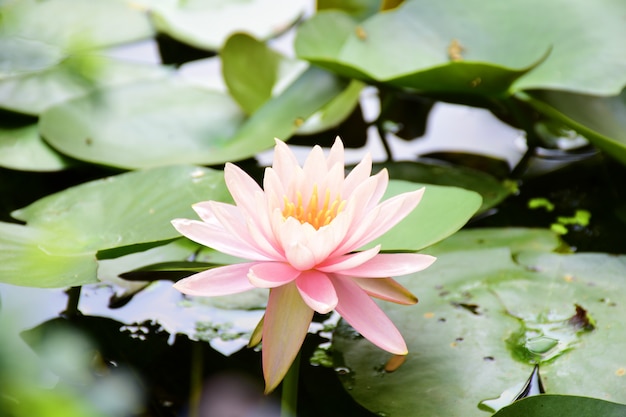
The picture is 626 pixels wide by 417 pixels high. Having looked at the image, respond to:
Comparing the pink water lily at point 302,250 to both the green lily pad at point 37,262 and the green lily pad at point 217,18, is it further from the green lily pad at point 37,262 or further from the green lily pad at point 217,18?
the green lily pad at point 217,18

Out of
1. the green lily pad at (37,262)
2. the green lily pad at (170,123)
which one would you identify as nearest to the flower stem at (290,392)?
the green lily pad at (37,262)

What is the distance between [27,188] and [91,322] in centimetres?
49

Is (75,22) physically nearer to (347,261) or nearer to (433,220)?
(433,220)

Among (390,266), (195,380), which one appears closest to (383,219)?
(390,266)

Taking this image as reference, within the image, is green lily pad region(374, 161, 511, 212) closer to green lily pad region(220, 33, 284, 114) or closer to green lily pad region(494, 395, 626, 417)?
green lily pad region(220, 33, 284, 114)

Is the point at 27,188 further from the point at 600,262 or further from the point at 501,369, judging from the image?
the point at 600,262

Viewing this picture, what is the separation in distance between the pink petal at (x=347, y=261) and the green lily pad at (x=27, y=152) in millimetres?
862

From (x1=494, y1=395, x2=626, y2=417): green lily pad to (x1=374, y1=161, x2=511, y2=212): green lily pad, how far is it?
600 millimetres

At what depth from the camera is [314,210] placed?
0.93 m

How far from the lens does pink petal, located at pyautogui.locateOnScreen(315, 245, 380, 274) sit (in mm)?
840

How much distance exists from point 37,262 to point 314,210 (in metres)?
0.46

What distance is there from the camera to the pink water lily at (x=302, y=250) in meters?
0.86

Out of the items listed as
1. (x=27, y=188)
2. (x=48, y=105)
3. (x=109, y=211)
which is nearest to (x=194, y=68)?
(x=48, y=105)

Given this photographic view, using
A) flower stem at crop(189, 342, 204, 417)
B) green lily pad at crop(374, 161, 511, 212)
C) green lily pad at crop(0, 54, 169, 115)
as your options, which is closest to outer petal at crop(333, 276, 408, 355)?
flower stem at crop(189, 342, 204, 417)
